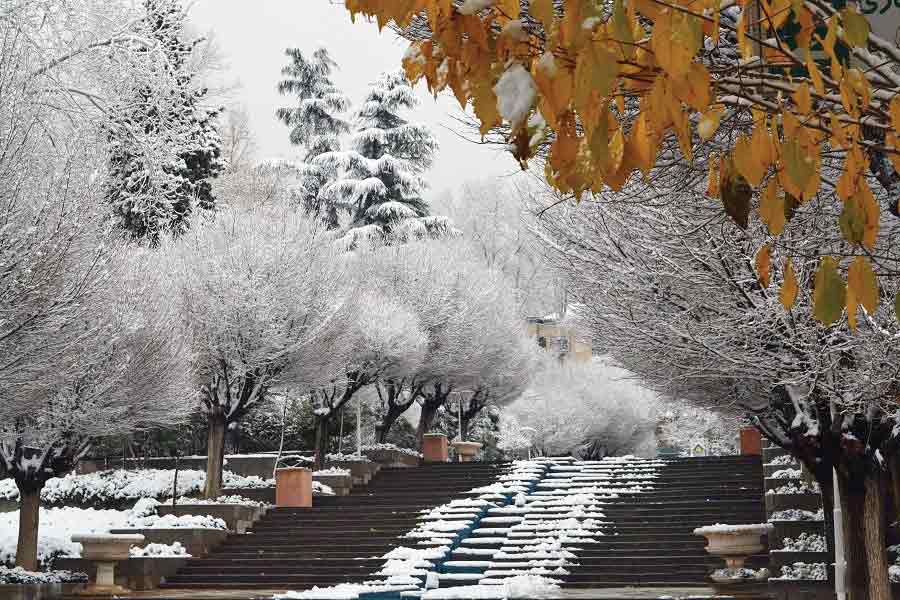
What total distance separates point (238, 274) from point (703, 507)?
1213cm

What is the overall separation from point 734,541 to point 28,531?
12.0m

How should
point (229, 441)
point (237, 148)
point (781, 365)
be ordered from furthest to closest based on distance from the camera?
point (237, 148) < point (229, 441) < point (781, 365)

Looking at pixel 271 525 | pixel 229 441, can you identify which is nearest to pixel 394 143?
pixel 229 441

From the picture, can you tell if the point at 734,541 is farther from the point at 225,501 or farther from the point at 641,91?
the point at 641,91

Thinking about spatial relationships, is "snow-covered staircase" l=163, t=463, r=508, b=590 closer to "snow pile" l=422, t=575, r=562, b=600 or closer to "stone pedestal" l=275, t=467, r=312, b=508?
"stone pedestal" l=275, t=467, r=312, b=508

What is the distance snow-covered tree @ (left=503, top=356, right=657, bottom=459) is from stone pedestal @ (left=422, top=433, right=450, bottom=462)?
13605 mm

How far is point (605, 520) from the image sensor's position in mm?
23359

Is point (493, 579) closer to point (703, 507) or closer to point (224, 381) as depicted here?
point (703, 507)

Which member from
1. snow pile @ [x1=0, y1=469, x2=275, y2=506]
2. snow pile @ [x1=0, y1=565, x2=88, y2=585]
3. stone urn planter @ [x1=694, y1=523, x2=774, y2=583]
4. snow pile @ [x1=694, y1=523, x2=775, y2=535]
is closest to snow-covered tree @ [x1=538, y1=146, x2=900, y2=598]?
snow pile @ [x1=694, y1=523, x2=775, y2=535]

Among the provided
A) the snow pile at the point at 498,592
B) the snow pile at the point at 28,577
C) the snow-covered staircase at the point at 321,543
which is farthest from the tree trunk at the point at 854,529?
the snow pile at the point at 28,577

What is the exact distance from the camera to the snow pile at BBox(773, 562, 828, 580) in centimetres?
1622

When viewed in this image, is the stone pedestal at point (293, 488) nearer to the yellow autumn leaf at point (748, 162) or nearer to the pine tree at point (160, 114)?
the pine tree at point (160, 114)

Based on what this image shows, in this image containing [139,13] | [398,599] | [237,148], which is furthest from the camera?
[237,148]

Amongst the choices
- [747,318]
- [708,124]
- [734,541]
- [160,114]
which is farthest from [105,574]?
[708,124]
